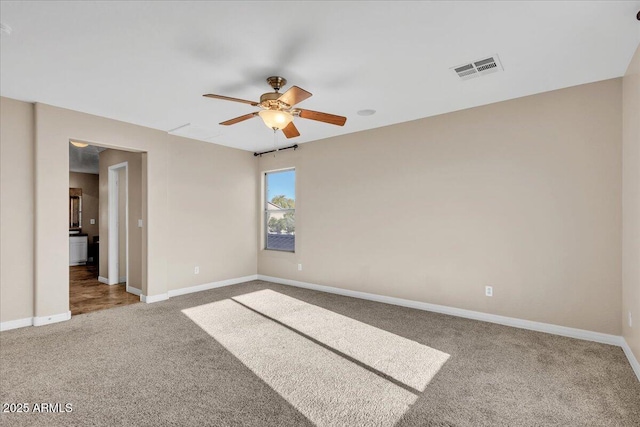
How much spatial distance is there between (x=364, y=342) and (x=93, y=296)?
4454mm

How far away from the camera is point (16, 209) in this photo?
3584 millimetres

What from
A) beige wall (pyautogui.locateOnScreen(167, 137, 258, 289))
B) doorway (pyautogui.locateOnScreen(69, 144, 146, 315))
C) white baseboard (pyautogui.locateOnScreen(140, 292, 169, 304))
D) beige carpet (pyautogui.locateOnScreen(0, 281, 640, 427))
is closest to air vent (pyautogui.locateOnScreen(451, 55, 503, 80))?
beige carpet (pyautogui.locateOnScreen(0, 281, 640, 427))

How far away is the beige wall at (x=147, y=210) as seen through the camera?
3641 mm

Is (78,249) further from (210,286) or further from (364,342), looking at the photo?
(364,342)

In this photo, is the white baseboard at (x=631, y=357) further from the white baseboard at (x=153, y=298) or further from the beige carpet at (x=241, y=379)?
the white baseboard at (x=153, y=298)

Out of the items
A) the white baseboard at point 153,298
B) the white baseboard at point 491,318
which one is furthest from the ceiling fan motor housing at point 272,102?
the white baseboard at point 153,298

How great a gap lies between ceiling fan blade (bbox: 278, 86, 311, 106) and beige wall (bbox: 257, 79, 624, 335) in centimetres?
225

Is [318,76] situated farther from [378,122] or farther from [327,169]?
[327,169]

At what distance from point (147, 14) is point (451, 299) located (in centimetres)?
423

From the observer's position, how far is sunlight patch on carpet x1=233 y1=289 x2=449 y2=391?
2.55 meters

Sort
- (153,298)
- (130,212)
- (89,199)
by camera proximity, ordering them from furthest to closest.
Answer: (89,199)
(130,212)
(153,298)

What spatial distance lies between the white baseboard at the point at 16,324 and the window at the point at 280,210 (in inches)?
144

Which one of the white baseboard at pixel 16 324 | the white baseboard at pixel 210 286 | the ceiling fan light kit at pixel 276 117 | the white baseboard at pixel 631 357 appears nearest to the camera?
the white baseboard at pixel 631 357

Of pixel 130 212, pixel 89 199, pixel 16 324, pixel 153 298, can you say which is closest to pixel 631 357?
pixel 153 298
